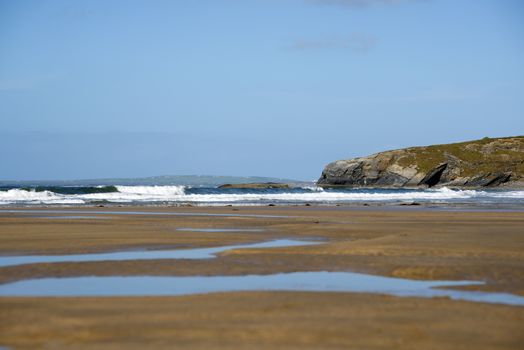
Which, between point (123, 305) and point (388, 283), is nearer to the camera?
point (123, 305)

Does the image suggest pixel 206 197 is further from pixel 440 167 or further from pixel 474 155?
pixel 474 155

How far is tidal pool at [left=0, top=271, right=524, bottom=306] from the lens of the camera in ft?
32.0

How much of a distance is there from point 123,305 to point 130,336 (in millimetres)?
1587

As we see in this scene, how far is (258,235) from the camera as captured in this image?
64.6 ft

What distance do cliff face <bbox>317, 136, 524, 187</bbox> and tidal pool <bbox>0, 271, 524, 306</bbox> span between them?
3354 inches

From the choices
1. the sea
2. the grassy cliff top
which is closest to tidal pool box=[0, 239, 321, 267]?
the sea

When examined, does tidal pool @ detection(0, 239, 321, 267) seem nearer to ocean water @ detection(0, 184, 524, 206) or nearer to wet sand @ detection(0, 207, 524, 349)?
wet sand @ detection(0, 207, 524, 349)

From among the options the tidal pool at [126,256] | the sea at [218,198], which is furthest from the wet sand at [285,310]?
the sea at [218,198]

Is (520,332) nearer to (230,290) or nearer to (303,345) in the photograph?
(303,345)

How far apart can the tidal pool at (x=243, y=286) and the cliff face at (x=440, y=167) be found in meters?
85.2

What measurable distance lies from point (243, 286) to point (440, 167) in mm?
89499

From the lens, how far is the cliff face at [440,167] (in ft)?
309

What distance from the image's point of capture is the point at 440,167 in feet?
316

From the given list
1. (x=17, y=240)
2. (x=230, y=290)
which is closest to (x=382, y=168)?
(x=17, y=240)
